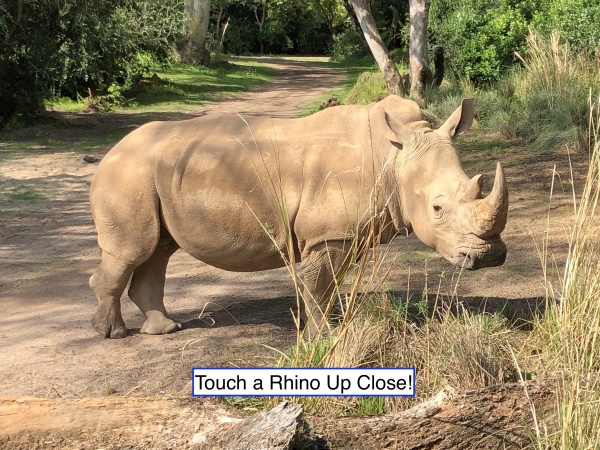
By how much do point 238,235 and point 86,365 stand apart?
137cm

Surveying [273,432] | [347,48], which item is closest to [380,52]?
[273,432]

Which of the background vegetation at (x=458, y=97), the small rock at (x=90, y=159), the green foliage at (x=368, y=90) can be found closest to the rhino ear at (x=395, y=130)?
the background vegetation at (x=458, y=97)

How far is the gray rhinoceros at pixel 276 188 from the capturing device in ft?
18.9

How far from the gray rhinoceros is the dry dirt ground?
17.6 inches

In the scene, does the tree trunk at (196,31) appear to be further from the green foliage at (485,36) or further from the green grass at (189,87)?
the green foliage at (485,36)

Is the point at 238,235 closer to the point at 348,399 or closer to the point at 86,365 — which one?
the point at 86,365

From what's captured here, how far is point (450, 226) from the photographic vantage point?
5492 mm

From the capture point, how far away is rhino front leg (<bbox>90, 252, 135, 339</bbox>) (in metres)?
6.45

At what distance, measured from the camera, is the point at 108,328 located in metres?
6.65

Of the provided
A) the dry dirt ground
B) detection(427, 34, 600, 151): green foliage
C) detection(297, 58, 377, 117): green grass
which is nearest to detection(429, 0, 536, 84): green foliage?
detection(427, 34, 600, 151): green foliage

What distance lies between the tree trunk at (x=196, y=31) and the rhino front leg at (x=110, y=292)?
91.9 feet

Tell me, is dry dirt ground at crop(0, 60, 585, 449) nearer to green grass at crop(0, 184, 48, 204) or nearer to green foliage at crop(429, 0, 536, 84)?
green grass at crop(0, 184, 48, 204)

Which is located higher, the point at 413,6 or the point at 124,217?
the point at 413,6

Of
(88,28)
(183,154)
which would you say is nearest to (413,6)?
(88,28)
